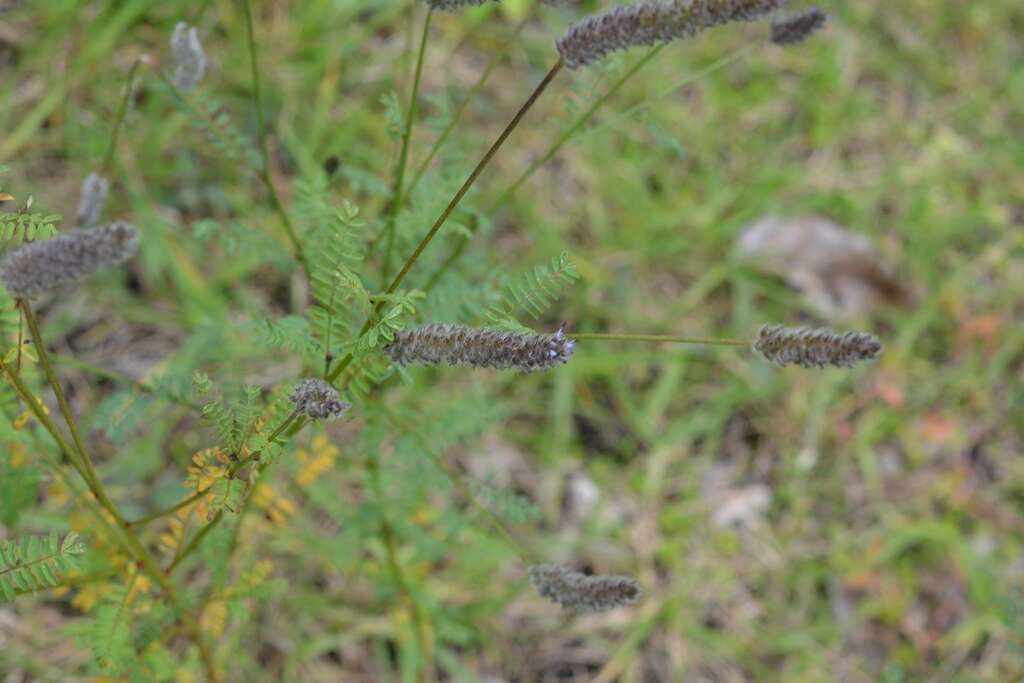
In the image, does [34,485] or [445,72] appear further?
[445,72]

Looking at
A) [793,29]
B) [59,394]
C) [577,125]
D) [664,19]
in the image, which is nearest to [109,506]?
[59,394]

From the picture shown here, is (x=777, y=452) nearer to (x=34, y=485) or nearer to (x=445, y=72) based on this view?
(x=445, y=72)

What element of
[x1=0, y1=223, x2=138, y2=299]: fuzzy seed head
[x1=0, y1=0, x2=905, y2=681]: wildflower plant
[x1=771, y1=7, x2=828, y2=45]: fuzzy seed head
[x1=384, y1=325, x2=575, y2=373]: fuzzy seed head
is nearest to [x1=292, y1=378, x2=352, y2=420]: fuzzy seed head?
[x1=0, y1=0, x2=905, y2=681]: wildflower plant

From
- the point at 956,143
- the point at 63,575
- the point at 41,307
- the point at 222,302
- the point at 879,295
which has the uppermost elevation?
the point at 956,143

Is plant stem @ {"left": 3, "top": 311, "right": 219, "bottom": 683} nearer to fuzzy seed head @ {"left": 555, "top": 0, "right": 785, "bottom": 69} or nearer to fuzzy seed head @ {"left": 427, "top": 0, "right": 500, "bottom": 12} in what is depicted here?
fuzzy seed head @ {"left": 427, "top": 0, "right": 500, "bottom": 12}

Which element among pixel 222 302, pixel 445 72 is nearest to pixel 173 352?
pixel 222 302

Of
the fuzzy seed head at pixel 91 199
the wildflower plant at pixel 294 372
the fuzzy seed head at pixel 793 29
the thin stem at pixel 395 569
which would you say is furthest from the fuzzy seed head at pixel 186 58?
the fuzzy seed head at pixel 793 29

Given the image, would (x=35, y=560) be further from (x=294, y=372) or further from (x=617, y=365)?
(x=617, y=365)
